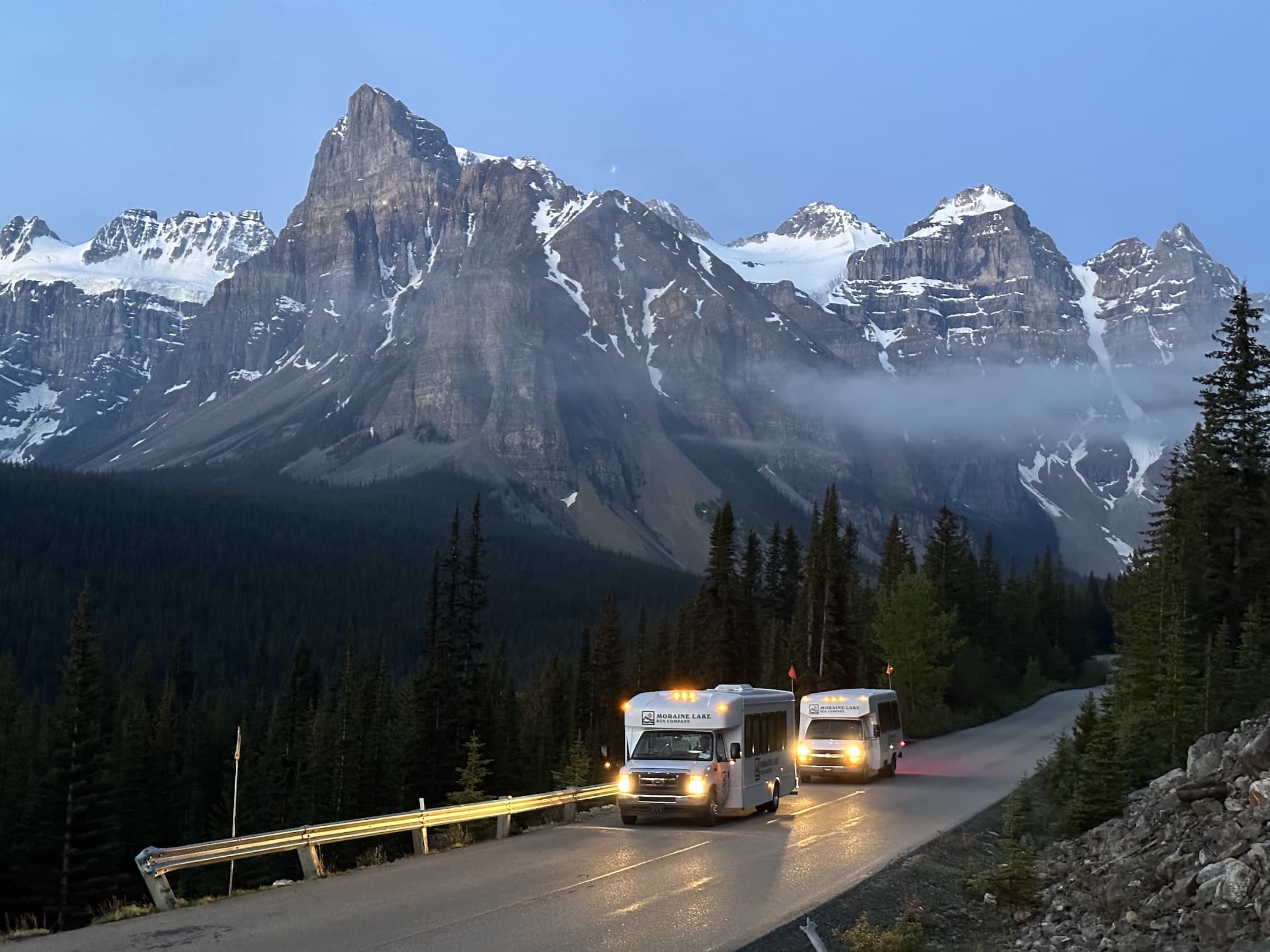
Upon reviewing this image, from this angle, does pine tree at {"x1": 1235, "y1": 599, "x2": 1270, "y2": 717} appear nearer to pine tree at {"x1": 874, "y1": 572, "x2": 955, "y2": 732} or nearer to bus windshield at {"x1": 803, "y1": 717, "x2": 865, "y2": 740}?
bus windshield at {"x1": 803, "y1": 717, "x2": 865, "y2": 740}

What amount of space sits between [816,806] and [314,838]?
49.6 feet

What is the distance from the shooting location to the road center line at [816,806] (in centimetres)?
2708

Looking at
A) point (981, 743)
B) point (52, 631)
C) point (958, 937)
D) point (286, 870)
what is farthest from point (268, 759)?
point (52, 631)

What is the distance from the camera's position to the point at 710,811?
25.2 m

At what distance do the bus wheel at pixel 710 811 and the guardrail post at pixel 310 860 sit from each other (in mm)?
9145

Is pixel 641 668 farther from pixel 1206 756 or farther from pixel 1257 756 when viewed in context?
pixel 1257 756

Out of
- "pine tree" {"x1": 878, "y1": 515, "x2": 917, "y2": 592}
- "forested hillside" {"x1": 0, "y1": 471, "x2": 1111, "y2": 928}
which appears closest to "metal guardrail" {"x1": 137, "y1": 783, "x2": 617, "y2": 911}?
"forested hillside" {"x1": 0, "y1": 471, "x2": 1111, "y2": 928}

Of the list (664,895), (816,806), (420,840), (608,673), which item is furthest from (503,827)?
(608,673)

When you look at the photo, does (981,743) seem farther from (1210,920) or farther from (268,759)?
(268,759)

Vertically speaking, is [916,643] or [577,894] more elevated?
[916,643]

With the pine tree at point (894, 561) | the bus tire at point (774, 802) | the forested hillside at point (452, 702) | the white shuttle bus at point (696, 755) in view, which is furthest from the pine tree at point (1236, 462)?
the pine tree at point (894, 561)

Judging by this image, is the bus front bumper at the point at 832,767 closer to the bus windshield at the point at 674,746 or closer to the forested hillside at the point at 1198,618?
the forested hillside at the point at 1198,618

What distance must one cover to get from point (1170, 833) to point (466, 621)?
5259cm

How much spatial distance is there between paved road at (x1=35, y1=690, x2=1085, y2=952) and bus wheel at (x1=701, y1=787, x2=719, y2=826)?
15.2 inches
